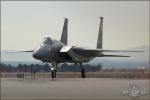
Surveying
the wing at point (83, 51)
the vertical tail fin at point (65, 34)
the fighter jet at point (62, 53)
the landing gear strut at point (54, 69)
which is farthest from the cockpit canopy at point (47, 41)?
the vertical tail fin at point (65, 34)

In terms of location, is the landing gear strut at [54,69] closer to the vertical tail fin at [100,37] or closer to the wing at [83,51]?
the wing at [83,51]

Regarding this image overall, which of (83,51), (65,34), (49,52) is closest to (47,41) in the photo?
(49,52)

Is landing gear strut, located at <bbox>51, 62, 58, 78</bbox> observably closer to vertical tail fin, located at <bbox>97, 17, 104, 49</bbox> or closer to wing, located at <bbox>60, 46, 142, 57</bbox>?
wing, located at <bbox>60, 46, 142, 57</bbox>

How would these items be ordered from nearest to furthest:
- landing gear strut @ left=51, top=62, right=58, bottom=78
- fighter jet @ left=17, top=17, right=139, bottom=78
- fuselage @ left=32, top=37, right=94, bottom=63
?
landing gear strut @ left=51, top=62, right=58, bottom=78, fuselage @ left=32, top=37, right=94, bottom=63, fighter jet @ left=17, top=17, right=139, bottom=78

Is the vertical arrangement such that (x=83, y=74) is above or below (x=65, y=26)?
below

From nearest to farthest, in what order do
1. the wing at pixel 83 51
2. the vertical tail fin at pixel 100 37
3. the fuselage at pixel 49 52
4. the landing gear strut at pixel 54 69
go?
the landing gear strut at pixel 54 69 → the fuselage at pixel 49 52 → the wing at pixel 83 51 → the vertical tail fin at pixel 100 37

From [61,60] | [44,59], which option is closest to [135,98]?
[44,59]

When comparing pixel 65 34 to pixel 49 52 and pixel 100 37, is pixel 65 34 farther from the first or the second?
pixel 49 52

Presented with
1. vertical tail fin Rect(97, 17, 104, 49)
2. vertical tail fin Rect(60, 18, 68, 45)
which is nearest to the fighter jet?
vertical tail fin Rect(60, 18, 68, 45)

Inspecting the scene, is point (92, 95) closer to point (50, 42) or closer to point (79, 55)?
point (50, 42)

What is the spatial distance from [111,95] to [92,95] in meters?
0.79

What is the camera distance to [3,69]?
88.2m

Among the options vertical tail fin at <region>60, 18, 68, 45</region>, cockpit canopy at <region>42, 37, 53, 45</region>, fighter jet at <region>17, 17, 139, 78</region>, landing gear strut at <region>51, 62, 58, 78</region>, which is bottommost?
landing gear strut at <region>51, 62, 58, 78</region>

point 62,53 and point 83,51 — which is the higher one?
point 83,51
